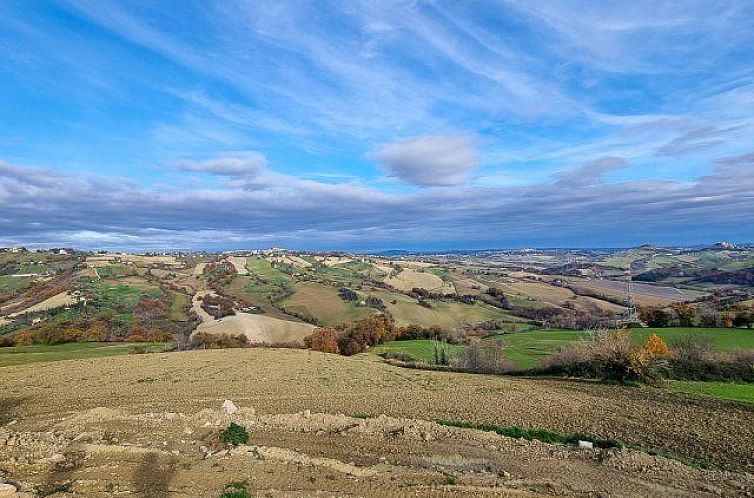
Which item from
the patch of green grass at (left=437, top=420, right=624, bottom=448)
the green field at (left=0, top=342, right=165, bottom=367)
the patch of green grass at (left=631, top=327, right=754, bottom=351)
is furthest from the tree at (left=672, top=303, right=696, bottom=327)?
the green field at (left=0, top=342, right=165, bottom=367)

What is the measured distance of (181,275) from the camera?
564ft

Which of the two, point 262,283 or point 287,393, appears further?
point 262,283

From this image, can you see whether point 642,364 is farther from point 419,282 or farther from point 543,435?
point 419,282

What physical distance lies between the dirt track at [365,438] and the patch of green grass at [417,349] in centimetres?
2970

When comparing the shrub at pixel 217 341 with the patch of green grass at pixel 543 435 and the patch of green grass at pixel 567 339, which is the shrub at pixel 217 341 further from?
the patch of green grass at pixel 543 435

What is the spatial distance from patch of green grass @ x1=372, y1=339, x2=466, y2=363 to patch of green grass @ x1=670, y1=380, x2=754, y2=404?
3133 centimetres

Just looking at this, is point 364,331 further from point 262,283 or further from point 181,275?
point 181,275

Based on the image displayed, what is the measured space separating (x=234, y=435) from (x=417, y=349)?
58297 millimetres

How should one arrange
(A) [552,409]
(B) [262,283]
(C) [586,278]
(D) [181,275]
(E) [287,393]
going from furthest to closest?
(C) [586,278]
(D) [181,275]
(B) [262,283]
(E) [287,393]
(A) [552,409]

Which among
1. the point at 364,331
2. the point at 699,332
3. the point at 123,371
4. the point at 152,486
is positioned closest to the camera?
the point at 152,486

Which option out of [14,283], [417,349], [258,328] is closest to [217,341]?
[258,328]

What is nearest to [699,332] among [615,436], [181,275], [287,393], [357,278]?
[615,436]

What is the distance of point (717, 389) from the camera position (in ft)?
118

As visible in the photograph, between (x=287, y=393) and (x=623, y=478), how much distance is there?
2185cm
